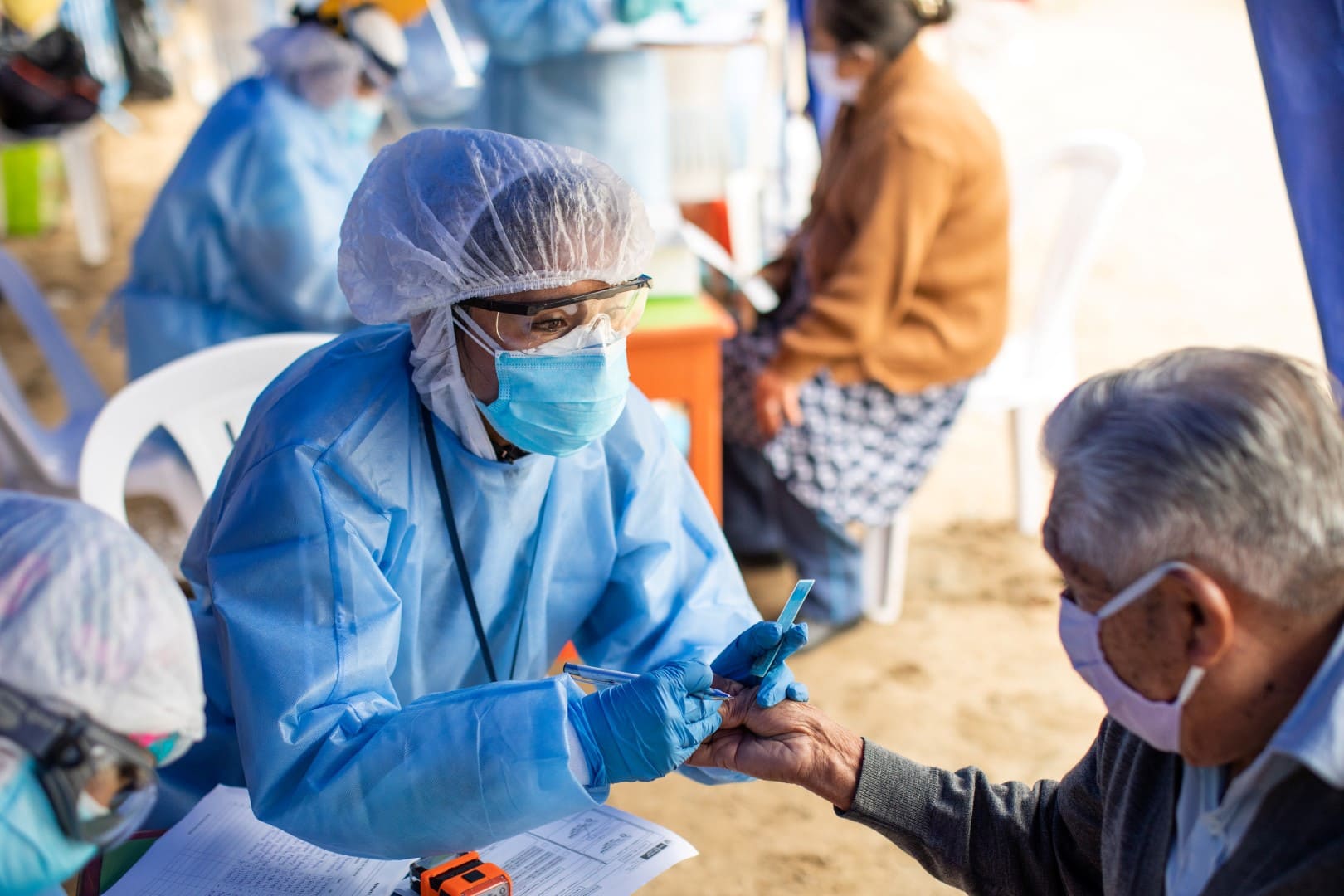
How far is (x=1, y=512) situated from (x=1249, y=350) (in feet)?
3.59

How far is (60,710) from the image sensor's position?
3.21 feet

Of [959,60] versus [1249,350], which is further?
[959,60]

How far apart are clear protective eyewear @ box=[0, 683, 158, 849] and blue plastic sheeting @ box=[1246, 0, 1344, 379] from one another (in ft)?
4.57

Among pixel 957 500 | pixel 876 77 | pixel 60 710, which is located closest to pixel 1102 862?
pixel 60 710

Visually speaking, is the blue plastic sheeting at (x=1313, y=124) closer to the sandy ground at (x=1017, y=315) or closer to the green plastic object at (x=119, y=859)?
the green plastic object at (x=119, y=859)

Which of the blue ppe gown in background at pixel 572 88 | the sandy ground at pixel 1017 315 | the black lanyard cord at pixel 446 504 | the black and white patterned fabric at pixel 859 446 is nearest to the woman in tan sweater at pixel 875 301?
the black and white patterned fabric at pixel 859 446

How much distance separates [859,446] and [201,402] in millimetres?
1723

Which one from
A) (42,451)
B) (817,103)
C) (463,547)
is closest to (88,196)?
(42,451)

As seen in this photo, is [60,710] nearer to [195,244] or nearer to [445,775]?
[445,775]

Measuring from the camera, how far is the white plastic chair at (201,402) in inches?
88.7

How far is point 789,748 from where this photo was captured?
154 centimetres

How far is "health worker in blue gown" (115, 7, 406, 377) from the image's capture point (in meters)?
3.16

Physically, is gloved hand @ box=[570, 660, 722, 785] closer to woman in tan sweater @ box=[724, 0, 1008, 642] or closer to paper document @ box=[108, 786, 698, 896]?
paper document @ box=[108, 786, 698, 896]

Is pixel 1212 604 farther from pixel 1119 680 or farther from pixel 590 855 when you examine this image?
pixel 590 855
